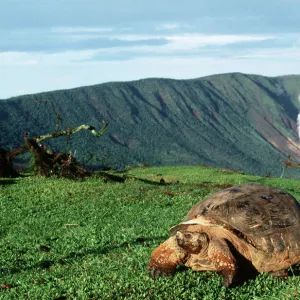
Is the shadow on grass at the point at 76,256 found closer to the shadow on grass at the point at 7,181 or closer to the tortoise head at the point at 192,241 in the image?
the tortoise head at the point at 192,241

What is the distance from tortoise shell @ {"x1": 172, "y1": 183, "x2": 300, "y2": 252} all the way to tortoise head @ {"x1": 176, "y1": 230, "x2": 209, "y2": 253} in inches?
11.2

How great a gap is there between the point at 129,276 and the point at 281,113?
145 metres

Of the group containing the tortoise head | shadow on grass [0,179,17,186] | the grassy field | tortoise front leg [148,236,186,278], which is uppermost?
the tortoise head

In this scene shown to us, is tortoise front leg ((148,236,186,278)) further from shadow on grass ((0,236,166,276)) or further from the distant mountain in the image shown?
the distant mountain

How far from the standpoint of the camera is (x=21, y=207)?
61.6 ft

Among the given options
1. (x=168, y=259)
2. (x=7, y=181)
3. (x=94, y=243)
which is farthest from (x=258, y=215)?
(x=7, y=181)

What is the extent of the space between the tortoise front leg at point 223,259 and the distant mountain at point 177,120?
212ft

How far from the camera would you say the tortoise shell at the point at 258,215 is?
855 cm

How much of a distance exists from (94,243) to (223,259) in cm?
497

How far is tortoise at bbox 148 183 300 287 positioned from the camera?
27.9 ft

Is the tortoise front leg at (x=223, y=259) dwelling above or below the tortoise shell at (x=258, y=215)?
below

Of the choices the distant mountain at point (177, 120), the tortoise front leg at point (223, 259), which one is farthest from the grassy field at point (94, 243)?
the distant mountain at point (177, 120)

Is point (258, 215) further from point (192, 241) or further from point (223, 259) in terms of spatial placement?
point (192, 241)

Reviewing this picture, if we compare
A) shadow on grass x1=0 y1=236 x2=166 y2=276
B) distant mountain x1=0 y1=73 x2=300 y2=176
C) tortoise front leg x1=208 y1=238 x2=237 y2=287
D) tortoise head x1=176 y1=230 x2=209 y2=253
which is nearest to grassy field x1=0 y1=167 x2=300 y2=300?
shadow on grass x1=0 y1=236 x2=166 y2=276
